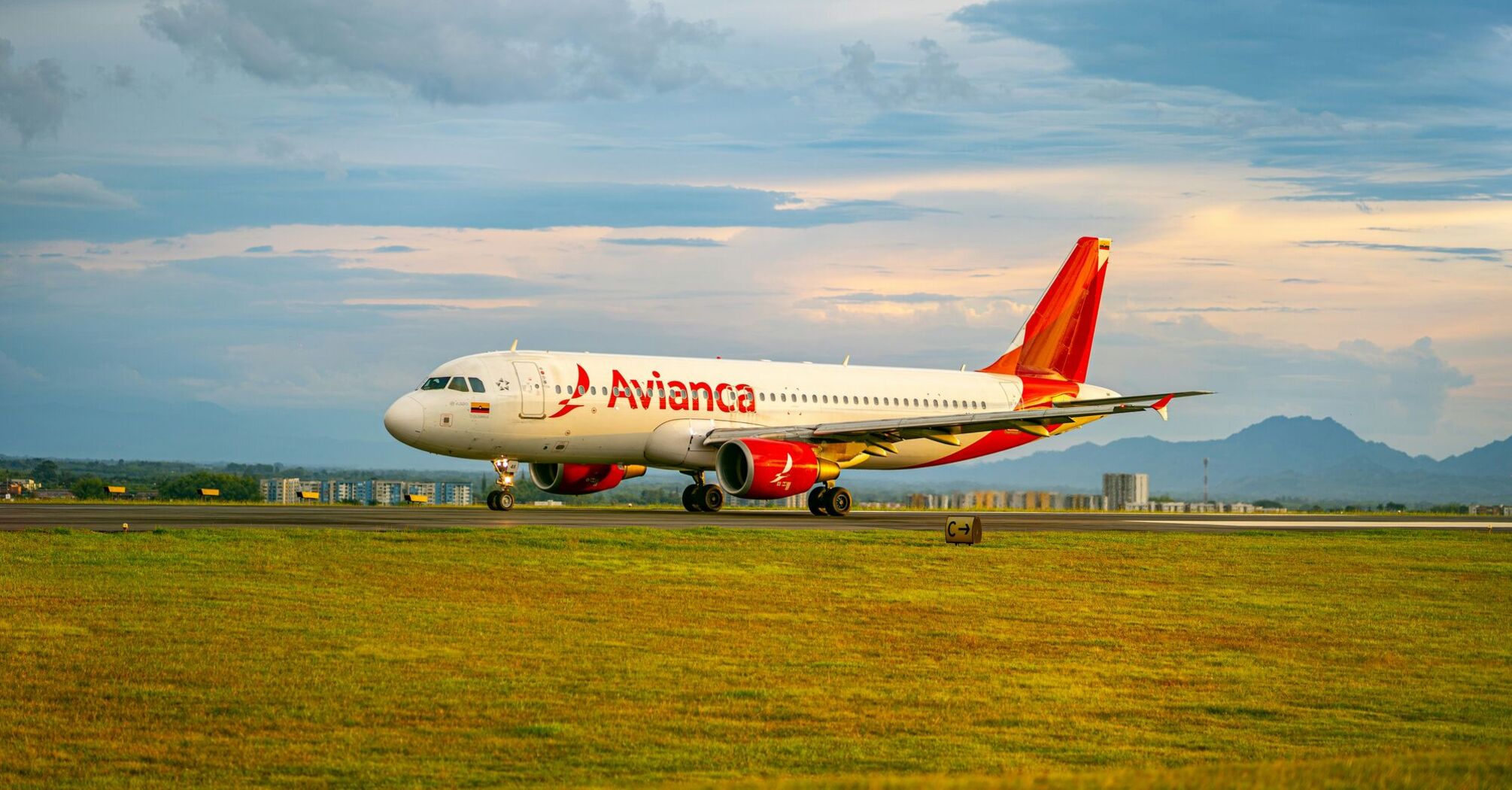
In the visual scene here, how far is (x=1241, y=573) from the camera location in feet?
72.2

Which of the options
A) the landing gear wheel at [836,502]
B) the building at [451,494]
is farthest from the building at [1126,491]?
the building at [451,494]

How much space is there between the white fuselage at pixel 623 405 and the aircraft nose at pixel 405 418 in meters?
0.03

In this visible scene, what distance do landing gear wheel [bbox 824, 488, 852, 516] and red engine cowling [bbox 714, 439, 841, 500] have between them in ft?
8.05

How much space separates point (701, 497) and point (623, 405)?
12.7 ft

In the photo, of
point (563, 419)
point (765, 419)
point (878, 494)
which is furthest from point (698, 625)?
point (878, 494)

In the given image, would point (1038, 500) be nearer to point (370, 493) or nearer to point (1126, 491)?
point (1126, 491)

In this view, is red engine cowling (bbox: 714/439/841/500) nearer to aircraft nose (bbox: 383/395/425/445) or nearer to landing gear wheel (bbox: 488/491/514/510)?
landing gear wheel (bbox: 488/491/514/510)

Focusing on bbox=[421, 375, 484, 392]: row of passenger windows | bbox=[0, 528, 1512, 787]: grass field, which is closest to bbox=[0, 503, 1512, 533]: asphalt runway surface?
bbox=[421, 375, 484, 392]: row of passenger windows

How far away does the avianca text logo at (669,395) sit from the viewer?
37.4 metres

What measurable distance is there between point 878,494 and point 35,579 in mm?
87854

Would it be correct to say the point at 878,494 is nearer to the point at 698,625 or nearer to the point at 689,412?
the point at 689,412

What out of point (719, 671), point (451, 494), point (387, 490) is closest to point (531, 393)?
point (451, 494)

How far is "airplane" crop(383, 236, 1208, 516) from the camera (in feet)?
119

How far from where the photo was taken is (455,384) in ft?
118
